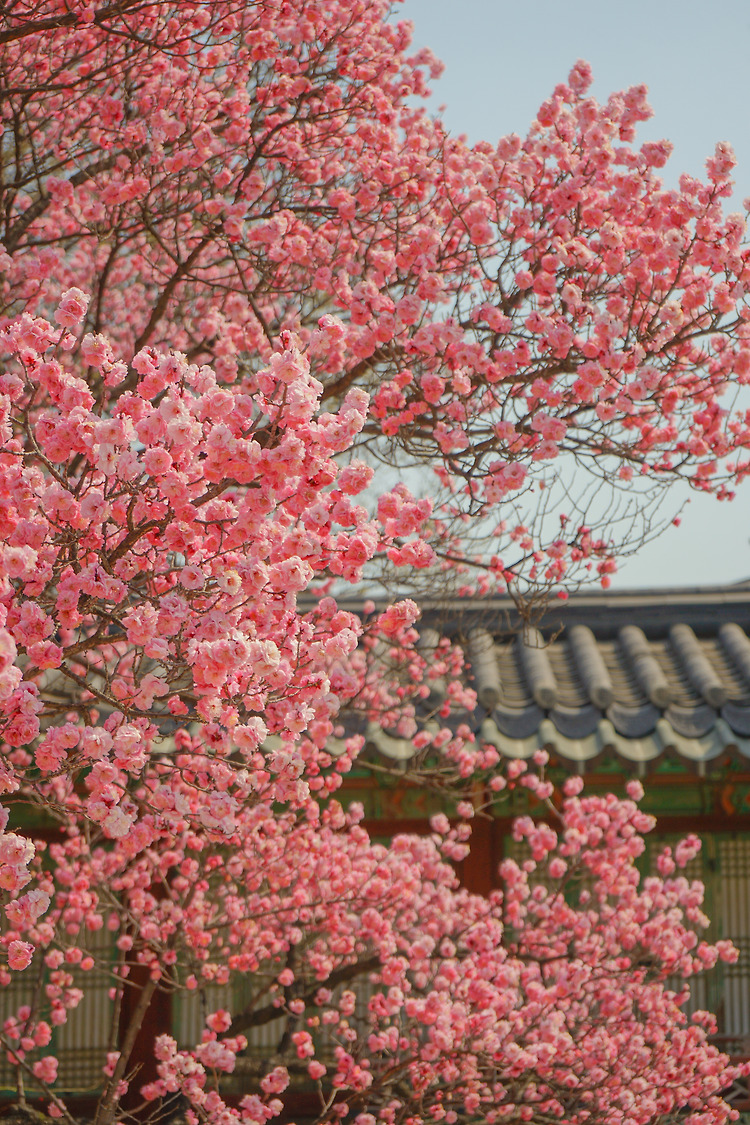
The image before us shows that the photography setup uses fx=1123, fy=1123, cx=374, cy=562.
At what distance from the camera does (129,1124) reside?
6.97 metres

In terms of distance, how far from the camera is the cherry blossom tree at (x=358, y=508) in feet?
13.0

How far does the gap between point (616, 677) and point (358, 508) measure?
5149 mm

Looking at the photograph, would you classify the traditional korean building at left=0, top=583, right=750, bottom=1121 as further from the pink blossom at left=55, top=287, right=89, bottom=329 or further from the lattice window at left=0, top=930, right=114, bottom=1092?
the pink blossom at left=55, top=287, right=89, bottom=329

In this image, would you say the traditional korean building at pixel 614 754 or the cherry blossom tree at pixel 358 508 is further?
the traditional korean building at pixel 614 754

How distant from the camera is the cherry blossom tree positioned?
3.97 metres

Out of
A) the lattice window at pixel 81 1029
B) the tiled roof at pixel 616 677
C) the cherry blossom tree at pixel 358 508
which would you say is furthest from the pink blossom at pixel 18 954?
the lattice window at pixel 81 1029

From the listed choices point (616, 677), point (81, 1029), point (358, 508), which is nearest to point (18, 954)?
point (358, 508)

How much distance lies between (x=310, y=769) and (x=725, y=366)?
127 inches

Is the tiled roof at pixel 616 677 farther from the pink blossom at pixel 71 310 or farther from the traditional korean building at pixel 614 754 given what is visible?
the pink blossom at pixel 71 310

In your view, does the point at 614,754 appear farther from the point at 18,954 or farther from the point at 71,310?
the point at 71,310

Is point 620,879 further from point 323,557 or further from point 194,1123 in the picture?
point 323,557

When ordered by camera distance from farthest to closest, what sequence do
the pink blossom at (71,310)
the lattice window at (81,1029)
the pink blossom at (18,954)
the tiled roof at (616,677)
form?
the lattice window at (81,1029), the tiled roof at (616,677), the pink blossom at (71,310), the pink blossom at (18,954)

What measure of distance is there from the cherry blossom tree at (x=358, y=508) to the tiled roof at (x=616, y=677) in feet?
1.12

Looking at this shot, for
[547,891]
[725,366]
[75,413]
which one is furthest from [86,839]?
[725,366]
